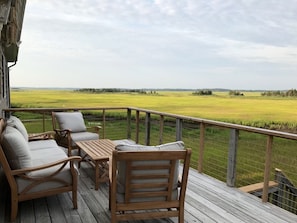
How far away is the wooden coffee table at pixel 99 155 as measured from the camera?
10.8 ft

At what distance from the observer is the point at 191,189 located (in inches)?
137

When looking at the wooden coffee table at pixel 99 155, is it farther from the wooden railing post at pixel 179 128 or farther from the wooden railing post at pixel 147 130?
the wooden railing post at pixel 147 130

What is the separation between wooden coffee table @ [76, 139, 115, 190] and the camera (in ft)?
10.8

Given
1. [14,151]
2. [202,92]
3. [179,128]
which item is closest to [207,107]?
[202,92]

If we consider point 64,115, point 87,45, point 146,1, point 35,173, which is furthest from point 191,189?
point 87,45

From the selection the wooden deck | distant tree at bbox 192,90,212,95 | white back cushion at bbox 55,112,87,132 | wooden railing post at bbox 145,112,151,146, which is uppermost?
distant tree at bbox 192,90,212,95

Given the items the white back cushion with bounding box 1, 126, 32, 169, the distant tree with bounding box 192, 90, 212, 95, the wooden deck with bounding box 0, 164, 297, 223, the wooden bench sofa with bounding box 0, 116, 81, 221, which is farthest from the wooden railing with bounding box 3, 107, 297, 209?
the distant tree with bounding box 192, 90, 212, 95

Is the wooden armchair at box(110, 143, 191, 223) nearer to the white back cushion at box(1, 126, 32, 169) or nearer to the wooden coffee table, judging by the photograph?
the white back cushion at box(1, 126, 32, 169)

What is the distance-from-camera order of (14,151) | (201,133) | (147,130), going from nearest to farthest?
(14,151) → (201,133) → (147,130)

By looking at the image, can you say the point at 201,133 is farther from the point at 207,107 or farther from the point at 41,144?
the point at 207,107

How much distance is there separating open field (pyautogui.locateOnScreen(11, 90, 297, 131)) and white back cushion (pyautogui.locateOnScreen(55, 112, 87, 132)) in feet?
9.08

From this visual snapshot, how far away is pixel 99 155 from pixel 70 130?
63.3 inches

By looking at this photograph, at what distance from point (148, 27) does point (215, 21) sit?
2544 mm

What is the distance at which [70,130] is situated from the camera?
4785 millimetres
